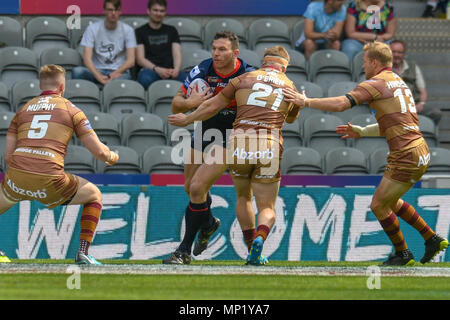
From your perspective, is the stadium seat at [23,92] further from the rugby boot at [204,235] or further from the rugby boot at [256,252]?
the rugby boot at [256,252]

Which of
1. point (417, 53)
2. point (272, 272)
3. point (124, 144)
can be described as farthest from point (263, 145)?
point (417, 53)

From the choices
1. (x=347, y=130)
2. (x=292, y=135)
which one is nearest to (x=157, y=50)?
(x=292, y=135)

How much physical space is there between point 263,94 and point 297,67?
220 inches

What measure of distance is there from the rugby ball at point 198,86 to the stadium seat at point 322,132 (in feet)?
12.5

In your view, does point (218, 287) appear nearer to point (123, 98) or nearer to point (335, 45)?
point (123, 98)

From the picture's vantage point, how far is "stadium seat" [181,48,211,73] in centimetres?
1375

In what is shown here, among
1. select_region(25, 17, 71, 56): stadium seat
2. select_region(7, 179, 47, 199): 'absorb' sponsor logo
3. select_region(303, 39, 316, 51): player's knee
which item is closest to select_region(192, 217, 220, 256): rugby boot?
select_region(7, 179, 47, 199): 'absorb' sponsor logo

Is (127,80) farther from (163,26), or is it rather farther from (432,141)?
(432,141)

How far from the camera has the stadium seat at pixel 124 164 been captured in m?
11.8

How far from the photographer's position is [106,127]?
12.2 meters

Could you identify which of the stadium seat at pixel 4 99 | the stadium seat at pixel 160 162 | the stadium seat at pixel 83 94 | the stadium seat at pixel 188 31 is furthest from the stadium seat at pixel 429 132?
the stadium seat at pixel 4 99

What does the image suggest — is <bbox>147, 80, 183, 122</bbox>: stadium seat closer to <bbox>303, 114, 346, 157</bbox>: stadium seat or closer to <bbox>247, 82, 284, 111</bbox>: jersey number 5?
<bbox>303, 114, 346, 157</bbox>: stadium seat

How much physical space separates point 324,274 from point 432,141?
614 cm

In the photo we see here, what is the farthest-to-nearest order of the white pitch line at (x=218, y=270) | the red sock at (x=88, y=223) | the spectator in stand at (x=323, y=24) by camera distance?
the spectator in stand at (x=323, y=24) → the red sock at (x=88, y=223) → the white pitch line at (x=218, y=270)
